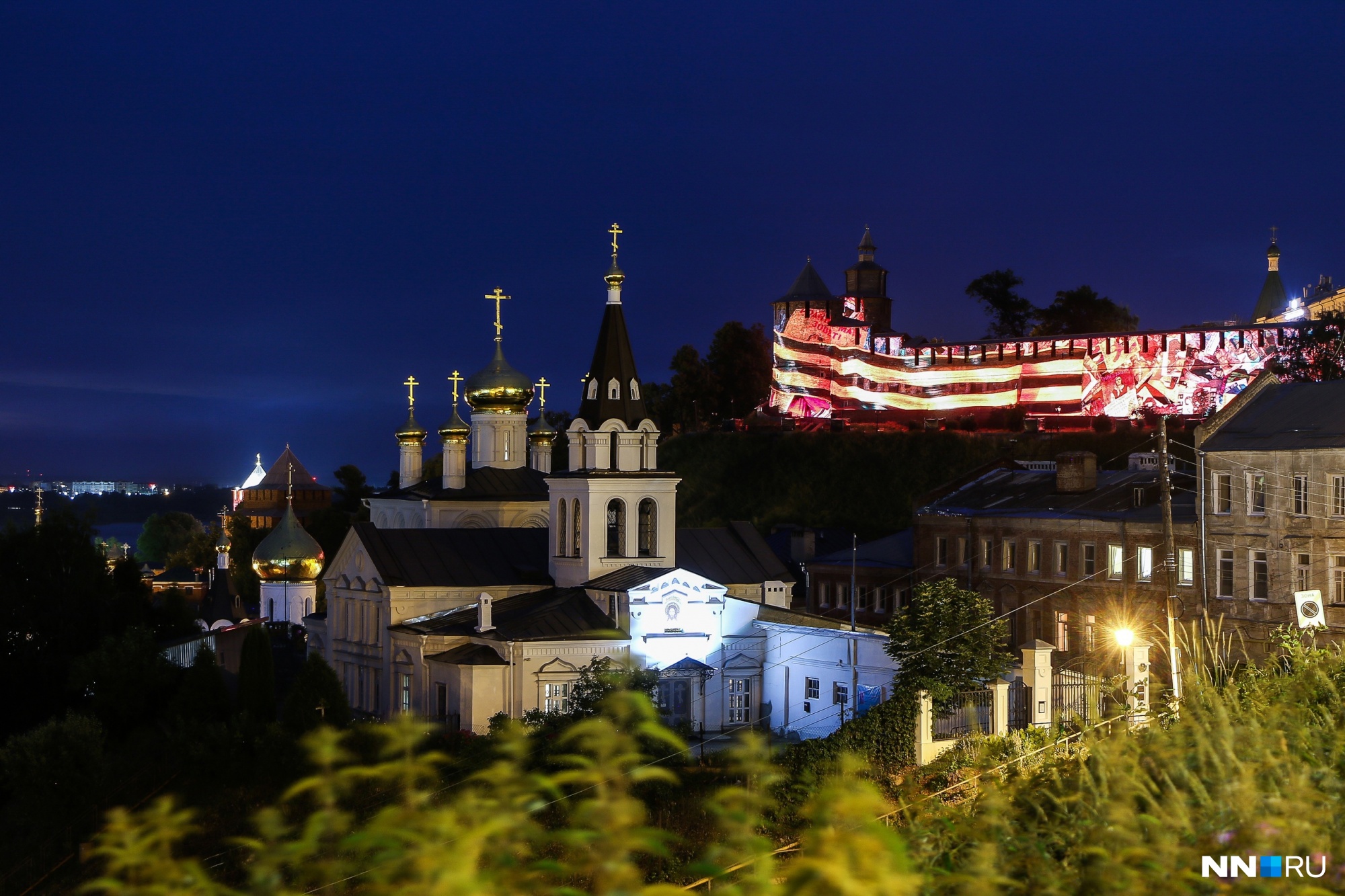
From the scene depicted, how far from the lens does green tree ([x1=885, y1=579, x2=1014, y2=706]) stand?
26375 mm

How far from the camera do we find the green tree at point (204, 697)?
3759cm

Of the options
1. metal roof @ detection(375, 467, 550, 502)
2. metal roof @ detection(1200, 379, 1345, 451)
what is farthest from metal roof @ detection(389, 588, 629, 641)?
metal roof @ detection(1200, 379, 1345, 451)

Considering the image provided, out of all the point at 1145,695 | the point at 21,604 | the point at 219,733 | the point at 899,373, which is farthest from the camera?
the point at 899,373

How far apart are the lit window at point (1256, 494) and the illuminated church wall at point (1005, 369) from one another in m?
29.3

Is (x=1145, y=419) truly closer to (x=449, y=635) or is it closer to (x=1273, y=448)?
(x=1273, y=448)

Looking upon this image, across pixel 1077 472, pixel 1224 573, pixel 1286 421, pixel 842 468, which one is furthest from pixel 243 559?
pixel 1286 421

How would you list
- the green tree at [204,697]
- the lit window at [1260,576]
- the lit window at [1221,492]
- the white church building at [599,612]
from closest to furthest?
the white church building at [599,612] → the lit window at [1260,576] → the green tree at [204,697] → the lit window at [1221,492]

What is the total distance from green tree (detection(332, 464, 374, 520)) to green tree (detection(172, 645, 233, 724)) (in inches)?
1805

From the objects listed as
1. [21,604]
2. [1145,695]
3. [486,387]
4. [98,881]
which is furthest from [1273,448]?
[21,604]

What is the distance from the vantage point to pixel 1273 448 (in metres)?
36.7

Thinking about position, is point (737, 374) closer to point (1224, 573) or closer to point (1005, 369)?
point (1005, 369)

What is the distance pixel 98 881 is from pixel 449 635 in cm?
3134

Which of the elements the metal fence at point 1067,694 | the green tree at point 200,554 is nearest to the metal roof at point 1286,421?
the metal fence at point 1067,694

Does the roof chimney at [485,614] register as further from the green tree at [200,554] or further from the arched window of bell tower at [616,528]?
the green tree at [200,554]
